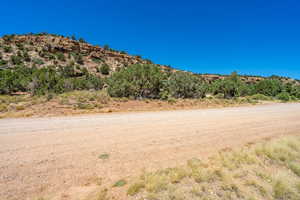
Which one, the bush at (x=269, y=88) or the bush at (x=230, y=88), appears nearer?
the bush at (x=230, y=88)

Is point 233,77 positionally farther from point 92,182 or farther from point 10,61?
point 10,61

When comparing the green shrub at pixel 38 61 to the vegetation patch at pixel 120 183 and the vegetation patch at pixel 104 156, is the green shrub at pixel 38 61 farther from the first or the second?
the vegetation patch at pixel 120 183

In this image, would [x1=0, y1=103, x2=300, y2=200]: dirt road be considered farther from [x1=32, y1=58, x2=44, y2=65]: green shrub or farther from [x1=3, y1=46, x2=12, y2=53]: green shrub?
[x1=3, y1=46, x2=12, y2=53]: green shrub

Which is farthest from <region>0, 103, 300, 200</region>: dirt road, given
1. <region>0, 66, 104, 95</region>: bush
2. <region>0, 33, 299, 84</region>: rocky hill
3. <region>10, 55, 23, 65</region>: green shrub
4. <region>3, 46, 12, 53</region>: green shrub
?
<region>3, 46, 12, 53</region>: green shrub

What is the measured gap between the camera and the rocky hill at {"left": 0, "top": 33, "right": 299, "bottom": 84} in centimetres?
4950

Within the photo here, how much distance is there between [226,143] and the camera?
19.5 ft

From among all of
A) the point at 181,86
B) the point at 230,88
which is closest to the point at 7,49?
the point at 181,86

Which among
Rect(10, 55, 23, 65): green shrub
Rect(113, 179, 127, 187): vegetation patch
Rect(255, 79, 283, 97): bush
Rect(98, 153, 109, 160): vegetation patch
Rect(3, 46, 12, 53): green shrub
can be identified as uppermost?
Rect(3, 46, 12, 53): green shrub

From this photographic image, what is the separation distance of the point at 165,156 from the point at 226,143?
2.85m

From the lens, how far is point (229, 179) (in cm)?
339

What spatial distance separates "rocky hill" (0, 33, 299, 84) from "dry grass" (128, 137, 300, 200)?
55.4m

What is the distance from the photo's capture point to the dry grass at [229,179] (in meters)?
2.96

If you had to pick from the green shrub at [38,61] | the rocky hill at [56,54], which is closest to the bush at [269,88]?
the rocky hill at [56,54]

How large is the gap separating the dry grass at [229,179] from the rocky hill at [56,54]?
55440 millimetres
